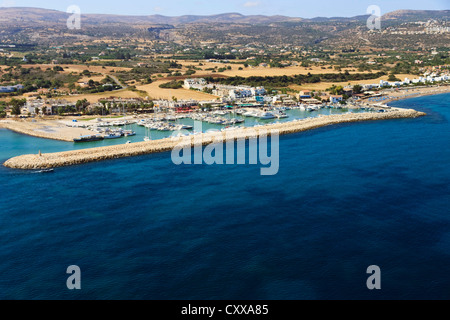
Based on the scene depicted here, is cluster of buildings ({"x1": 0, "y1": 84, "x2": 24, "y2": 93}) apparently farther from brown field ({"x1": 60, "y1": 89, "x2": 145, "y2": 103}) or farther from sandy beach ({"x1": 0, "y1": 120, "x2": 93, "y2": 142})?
sandy beach ({"x1": 0, "y1": 120, "x2": 93, "y2": 142})

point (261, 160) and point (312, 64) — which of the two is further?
point (312, 64)

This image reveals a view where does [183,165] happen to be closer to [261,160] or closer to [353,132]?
[261,160]

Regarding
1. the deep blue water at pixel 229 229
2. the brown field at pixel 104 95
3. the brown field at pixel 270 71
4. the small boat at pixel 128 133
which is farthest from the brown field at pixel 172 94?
the deep blue water at pixel 229 229

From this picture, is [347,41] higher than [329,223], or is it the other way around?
[347,41]

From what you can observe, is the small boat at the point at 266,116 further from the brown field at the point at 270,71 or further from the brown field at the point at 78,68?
the brown field at the point at 78,68

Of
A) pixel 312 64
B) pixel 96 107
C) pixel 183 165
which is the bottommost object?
pixel 183 165

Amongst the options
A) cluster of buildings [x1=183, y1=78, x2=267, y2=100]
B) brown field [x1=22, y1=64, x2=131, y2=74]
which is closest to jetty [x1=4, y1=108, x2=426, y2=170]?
cluster of buildings [x1=183, y1=78, x2=267, y2=100]
